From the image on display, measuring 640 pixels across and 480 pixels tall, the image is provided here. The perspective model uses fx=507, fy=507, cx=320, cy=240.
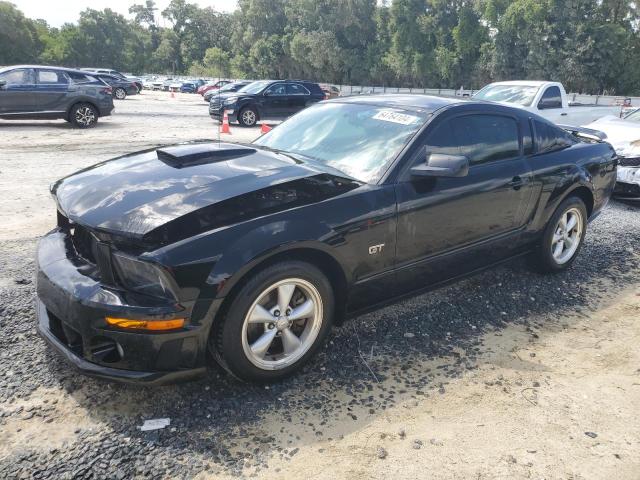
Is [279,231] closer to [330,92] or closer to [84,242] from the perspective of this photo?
[84,242]

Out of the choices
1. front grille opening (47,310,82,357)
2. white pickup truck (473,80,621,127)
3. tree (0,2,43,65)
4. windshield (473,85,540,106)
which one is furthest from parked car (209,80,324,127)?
tree (0,2,43,65)

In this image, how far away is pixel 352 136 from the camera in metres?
3.60

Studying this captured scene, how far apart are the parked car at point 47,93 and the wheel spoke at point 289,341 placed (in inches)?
511

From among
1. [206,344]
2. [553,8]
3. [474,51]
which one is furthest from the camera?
[474,51]

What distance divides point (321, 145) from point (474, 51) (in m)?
46.8

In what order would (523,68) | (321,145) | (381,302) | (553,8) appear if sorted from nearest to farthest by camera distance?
(381,302) < (321,145) < (553,8) < (523,68)

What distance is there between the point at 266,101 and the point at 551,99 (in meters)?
9.08

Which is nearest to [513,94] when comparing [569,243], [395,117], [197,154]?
[569,243]

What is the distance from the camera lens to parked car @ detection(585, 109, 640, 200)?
23.2 ft

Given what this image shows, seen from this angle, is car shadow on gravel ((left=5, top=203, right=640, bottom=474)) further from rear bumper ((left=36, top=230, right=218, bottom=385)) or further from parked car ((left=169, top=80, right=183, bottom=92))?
parked car ((left=169, top=80, right=183, bottom=92))

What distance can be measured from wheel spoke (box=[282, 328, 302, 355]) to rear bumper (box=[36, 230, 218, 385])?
1.59 feet

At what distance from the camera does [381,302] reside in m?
3.30

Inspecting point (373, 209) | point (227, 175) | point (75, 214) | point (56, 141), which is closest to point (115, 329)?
point (75, 214)

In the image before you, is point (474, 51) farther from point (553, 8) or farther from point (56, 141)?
point (56, 141)
